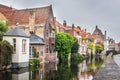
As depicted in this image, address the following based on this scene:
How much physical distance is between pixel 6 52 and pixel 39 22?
19.6m

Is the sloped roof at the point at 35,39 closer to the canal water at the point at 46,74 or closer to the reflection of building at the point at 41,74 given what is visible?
the canal water at the point at 46,74

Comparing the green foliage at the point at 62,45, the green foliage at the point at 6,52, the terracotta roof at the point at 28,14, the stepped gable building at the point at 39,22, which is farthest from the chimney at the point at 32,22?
the green foliage at the point at 6,52

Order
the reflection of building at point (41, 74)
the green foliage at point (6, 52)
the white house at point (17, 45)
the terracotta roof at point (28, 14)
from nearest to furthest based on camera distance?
the reflection of building at point (41, 74) < the green foliage at point (6, 52) < the white house at point (17, 45) < the terracotta roof at point (28, 14)

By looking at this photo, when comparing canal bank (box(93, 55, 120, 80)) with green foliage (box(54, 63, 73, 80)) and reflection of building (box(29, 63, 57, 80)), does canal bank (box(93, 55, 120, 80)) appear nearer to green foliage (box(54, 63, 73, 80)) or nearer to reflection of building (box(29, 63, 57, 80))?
green foliage (box(54, 63, 73, 80))

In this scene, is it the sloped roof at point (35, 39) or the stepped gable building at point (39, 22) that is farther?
the stepped gable building at point (39, 22)

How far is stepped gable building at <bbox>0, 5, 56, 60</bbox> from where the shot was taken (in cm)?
5328

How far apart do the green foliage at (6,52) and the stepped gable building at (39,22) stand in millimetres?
16710

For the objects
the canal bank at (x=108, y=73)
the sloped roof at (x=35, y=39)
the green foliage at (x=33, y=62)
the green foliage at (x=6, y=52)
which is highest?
the sloped roof at (x=35, y=39)

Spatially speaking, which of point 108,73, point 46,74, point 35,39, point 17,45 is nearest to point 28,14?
point 35,39

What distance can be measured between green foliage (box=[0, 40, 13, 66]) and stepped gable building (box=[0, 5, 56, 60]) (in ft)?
54.8

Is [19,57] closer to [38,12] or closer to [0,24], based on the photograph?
[0,24]

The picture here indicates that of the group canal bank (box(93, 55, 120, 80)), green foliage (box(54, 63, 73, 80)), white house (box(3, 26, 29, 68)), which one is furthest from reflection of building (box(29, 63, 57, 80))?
white house (box(3, 26, 29, 68))

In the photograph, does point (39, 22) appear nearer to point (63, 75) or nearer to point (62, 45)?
point (62, 45)

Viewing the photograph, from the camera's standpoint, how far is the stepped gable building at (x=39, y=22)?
53.3m
